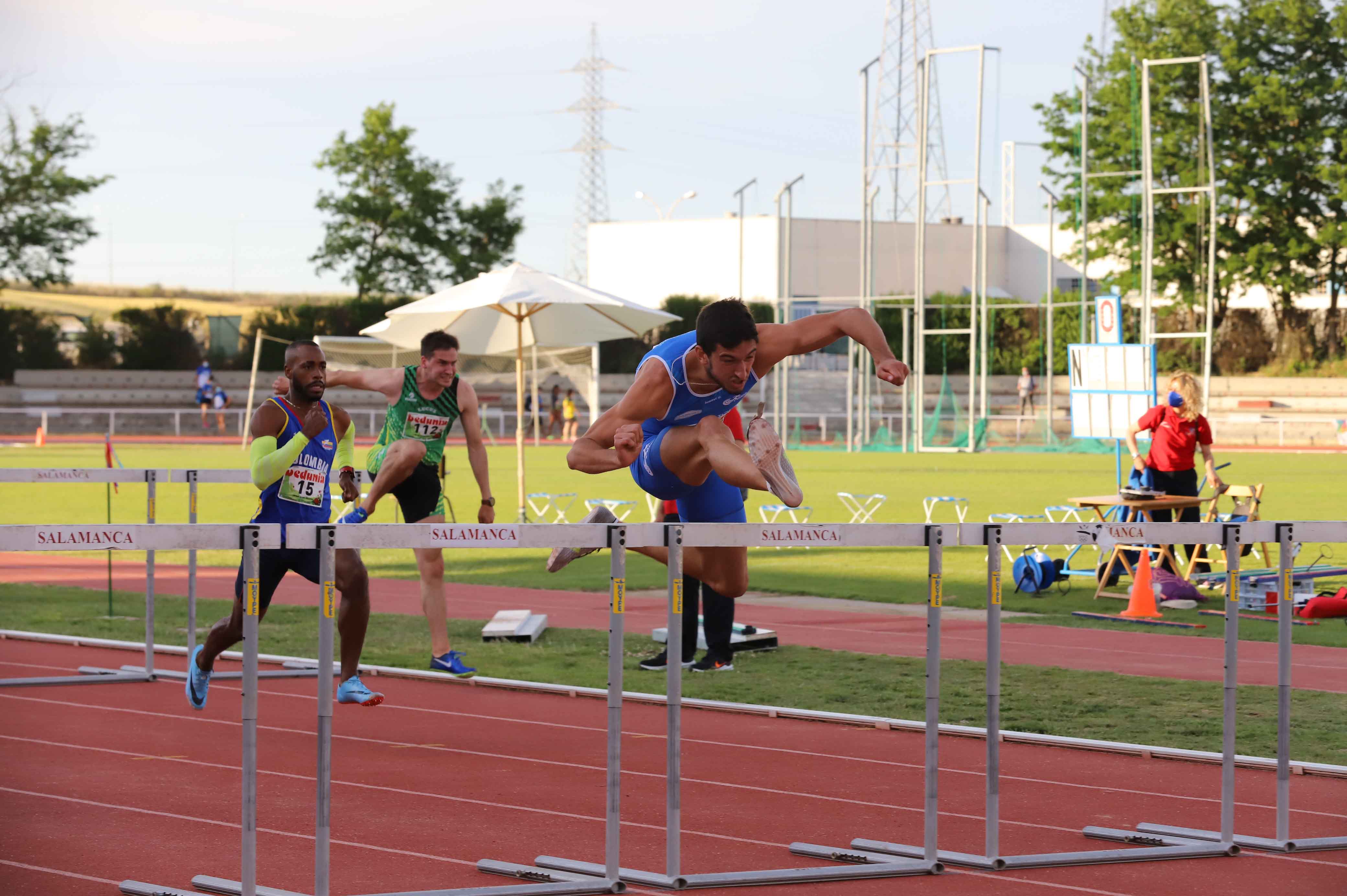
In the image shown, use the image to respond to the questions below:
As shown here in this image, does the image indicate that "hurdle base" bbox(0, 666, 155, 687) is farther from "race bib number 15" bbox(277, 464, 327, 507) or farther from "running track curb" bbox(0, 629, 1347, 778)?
"race bib number 15" bbox(277, 464, 327, 507)

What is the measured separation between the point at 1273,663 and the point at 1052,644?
1481 mm

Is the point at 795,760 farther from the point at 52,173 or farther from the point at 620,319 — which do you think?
the point at 52,173

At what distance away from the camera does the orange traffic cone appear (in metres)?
11.8

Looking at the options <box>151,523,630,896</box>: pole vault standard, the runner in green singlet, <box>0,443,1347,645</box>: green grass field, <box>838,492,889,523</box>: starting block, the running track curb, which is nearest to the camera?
<box>151,523,630,896</box>: pole vault standard

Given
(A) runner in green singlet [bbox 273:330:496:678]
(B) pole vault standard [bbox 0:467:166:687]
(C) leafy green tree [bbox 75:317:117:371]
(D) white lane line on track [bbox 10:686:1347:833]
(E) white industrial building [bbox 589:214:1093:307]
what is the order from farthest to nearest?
(E) white industrial building [bbox 589:214:1093:307] < (C) leafy green tree [bbox 75:317:117:371] < (A) runner in green singlet [bbox 273:330:496:678] < (B) pole vault standard [bbox 0:467:166:687] < (D) white lane line on track [bbox 10:686:1347:833]

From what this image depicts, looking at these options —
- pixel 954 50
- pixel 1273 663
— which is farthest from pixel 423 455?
pixel 954 50

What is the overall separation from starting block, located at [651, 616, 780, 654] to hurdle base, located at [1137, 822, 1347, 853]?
4512mm

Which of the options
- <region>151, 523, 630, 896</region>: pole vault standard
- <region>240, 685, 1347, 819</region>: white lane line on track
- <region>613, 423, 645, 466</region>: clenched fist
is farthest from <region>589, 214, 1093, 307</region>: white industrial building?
<region>151, 523, 630, 896</region>: pole vault standard

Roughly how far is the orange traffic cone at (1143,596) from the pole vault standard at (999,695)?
6527 mm

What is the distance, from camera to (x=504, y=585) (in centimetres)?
1427

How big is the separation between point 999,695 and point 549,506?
46.5 feet

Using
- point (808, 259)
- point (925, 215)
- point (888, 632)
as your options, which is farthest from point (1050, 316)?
point (888, 632)

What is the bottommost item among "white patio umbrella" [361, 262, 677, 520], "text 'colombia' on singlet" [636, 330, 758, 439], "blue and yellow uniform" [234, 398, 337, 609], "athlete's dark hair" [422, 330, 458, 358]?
"blue and yellow uniform" [234, 398, 337, 609]

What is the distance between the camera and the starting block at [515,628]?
10.5 m
